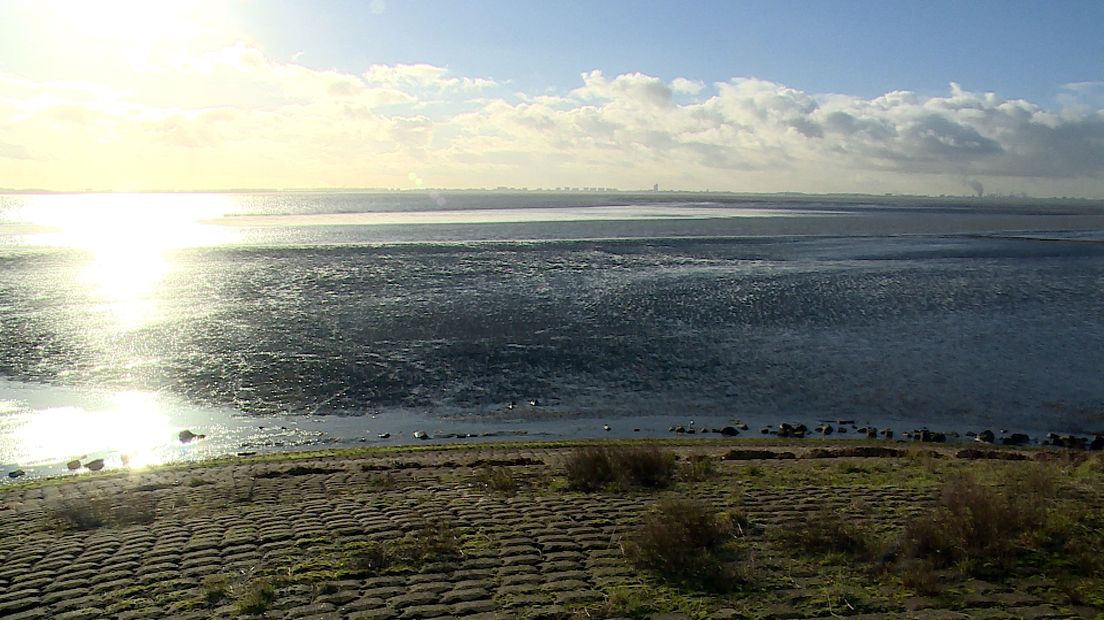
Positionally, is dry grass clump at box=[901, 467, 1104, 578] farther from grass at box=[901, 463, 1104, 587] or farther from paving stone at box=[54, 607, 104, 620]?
paving stone at box=[54, 607, 104, 620]

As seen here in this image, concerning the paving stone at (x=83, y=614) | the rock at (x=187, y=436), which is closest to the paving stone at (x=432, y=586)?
the paving stone at (x=83, y=614)

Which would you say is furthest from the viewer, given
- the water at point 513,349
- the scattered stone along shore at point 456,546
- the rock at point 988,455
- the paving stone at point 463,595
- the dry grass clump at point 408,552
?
the water at point 513,349

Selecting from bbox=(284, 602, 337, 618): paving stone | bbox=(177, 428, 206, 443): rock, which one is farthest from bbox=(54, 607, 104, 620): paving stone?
bbox=(177, 428, 206, 443): rock

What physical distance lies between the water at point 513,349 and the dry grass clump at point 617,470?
20.0 ft

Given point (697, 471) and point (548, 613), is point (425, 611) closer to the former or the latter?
point (548, 613)

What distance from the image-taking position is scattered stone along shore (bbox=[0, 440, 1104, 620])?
745 centimetres

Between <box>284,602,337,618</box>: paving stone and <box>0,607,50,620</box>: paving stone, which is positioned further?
<box>0,607,50,620</box>: paving stone

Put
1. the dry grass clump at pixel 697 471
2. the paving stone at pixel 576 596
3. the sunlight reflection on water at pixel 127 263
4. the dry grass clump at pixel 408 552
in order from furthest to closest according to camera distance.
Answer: the sunlight reflection on water at pixel 127 263
the dry grass clump at pixel 697 471
the dry grass clump at pixel 408 552
the paving stone at pixel 576 596

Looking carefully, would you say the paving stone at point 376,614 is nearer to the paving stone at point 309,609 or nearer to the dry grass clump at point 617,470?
the paving stone at point 309,609

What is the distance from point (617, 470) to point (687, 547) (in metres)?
3.77

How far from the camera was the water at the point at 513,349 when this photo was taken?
1977cm

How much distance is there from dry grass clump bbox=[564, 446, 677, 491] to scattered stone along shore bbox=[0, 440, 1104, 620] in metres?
0.26

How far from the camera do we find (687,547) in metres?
8.48

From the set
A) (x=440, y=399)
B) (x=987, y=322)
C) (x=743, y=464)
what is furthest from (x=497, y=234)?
(x=743, y=464)
